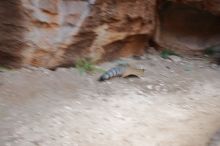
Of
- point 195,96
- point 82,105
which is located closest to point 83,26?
point 82,105

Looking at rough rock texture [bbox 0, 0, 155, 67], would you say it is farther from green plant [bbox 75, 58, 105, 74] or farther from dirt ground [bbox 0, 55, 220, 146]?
dirt ground [bbox 0, 55, 220, 146]

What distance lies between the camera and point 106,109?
12.7 ft

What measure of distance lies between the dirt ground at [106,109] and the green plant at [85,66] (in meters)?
0.09

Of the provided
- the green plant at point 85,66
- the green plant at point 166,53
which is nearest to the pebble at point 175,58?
the green plant at point 166,53

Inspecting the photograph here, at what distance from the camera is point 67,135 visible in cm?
332

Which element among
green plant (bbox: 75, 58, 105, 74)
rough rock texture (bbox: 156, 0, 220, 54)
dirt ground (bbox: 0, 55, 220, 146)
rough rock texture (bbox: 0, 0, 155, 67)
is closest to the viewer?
dirt ground (bbox: 0, 55, 220, 146)

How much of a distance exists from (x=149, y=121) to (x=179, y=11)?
2.66 metres

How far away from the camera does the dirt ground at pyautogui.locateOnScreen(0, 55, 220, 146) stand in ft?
10.9

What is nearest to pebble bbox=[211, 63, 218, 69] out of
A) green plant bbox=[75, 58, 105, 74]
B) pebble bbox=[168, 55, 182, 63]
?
pebble bbox=[168, 55, 182, 63]

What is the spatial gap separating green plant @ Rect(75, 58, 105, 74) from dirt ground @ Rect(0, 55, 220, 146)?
86mm

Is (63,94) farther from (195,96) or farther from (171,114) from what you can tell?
(195,96)

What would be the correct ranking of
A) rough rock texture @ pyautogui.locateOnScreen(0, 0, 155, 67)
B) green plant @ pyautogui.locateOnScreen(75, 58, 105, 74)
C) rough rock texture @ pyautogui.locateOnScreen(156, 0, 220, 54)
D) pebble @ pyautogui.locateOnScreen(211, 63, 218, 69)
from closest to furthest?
1. rough rock texture @ pyautogui.locateOnScreen(0, 0, 155, 67)
2. green plant @ pyautogui.locateOnScreen(75, 58, 105, 74)
3. pebble @ pyautogui.locateOnScreen(211, 63, 218, 69)
4. rough rock texture @ pyautogui.locateOnScreen(156, 0, 220, 54)

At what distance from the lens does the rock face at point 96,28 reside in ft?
13.9

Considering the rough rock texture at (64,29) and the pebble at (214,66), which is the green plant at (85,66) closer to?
the rough rock texture at (64,29)
